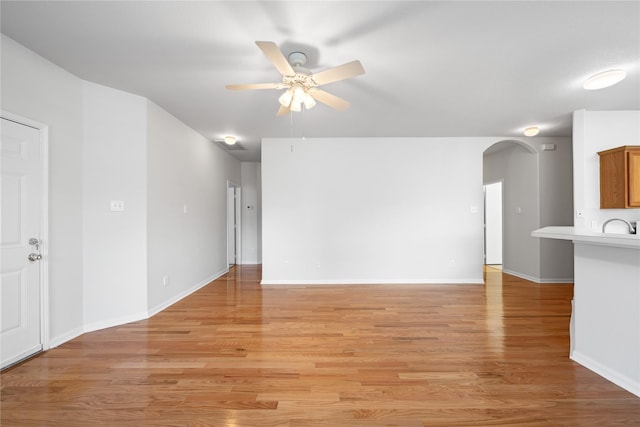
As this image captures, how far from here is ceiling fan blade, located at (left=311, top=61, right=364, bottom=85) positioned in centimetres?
193

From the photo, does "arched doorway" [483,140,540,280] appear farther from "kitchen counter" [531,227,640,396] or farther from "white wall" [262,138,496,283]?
"kitchen counter" [531,227,640,396]

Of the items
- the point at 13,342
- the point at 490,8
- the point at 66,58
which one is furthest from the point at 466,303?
the point at 66,58

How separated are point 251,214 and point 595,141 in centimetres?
664

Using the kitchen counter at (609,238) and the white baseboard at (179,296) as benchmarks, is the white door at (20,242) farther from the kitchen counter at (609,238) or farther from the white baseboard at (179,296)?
the kitchen counter at (609,238)

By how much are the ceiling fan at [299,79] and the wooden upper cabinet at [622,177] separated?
3.60 metres

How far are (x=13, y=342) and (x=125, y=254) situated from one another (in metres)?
1.09

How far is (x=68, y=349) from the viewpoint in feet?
8.24

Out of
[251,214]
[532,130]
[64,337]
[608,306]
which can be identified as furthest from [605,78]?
[251,214]

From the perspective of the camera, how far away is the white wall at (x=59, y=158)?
229 cm

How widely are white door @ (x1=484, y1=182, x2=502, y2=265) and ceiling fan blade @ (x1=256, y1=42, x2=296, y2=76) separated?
620 cm

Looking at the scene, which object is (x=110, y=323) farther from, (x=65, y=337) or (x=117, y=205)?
(x=117, y=205)

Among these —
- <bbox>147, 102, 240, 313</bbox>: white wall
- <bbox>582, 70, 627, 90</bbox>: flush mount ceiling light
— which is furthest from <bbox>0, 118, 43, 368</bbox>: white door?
<bbox>582, 70, 627, 90</bbox>: flush mount ceiling light

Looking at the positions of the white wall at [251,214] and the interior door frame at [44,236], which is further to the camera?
the white wall at [251,214]

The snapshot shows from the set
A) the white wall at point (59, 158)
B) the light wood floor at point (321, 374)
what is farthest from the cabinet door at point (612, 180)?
the white wall at point (59, 158)
